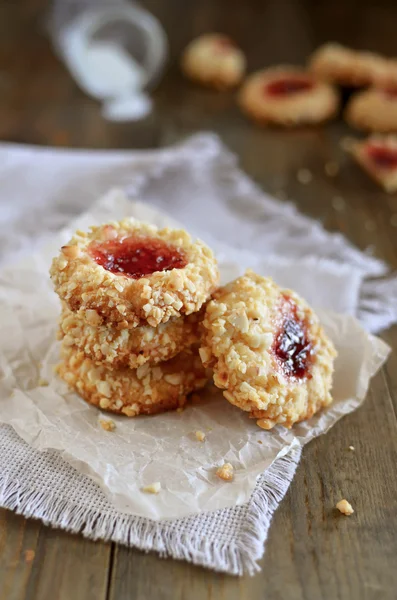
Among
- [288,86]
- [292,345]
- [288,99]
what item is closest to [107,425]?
[292,345]

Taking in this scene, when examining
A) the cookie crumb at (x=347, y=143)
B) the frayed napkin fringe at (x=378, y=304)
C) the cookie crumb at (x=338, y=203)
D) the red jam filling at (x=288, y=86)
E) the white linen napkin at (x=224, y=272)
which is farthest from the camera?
the red jam filling at (x=288, y=86)

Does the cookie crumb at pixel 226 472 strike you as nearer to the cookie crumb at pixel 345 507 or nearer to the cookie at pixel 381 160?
the cookie crumb at pixel 345 507

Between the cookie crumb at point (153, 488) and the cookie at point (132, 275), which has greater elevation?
the cookie at point (132, 275)

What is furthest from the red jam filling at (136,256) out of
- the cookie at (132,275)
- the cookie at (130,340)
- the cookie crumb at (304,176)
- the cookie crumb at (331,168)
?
the cookie crumb at (331,168)

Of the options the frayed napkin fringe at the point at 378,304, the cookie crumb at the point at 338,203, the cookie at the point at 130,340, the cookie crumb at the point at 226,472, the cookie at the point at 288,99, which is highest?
the cookie at the point at 130,340

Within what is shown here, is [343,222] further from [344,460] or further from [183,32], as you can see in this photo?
[183,32]

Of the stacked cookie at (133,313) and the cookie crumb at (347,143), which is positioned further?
the cookie crumb at (347,143)
